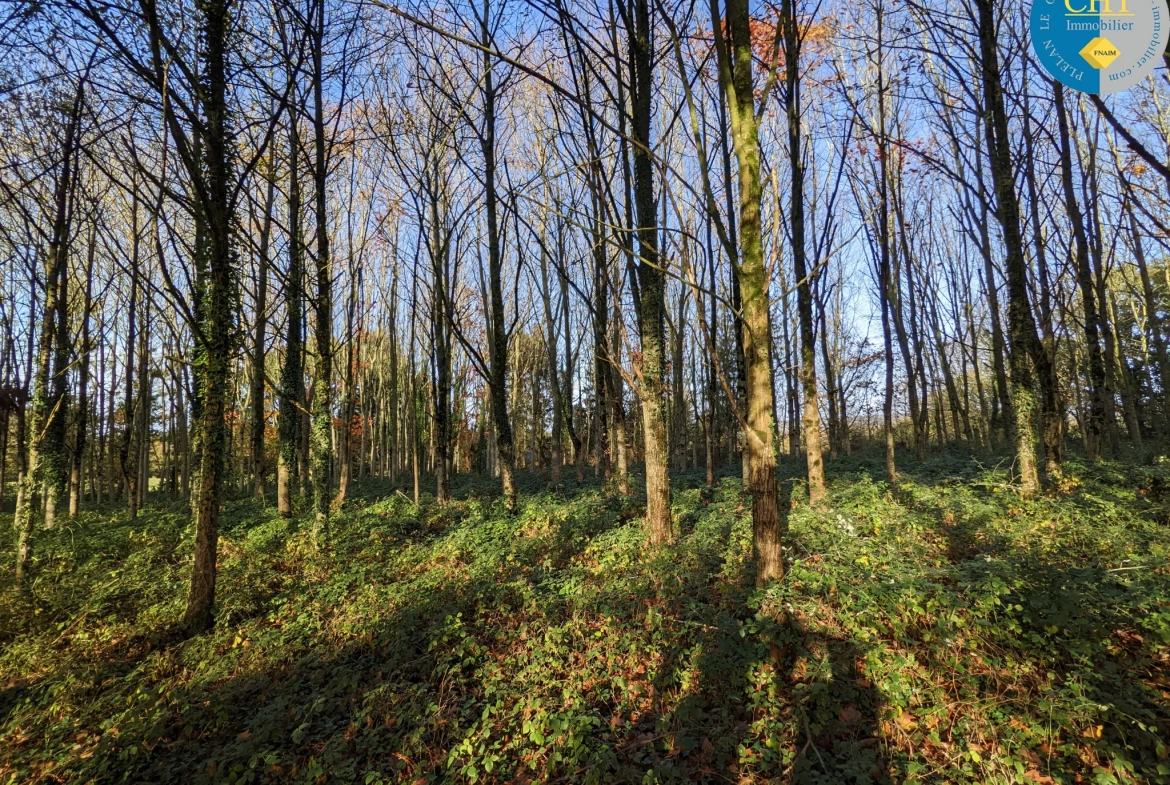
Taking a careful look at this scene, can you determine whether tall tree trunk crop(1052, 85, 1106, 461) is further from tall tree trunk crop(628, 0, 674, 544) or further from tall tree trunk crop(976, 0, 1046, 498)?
tall tree trunk crop(628, 0, 674, 544)

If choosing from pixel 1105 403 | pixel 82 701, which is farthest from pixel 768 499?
pixel 1105 403

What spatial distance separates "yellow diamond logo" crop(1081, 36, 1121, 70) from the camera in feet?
13.3

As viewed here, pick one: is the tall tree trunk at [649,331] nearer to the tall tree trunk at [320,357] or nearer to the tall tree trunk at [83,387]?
the tall tree trunk at [320,357]

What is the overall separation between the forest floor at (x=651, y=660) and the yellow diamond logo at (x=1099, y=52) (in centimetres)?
435

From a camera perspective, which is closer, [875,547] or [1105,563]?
[1105,563]

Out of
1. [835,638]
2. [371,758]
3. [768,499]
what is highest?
[768,499]

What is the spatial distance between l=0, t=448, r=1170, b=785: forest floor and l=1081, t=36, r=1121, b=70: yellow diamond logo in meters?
4.35

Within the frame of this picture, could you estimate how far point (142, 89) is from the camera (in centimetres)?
640

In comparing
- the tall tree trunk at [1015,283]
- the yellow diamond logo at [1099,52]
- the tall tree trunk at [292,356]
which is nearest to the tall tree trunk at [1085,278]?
the tall tree trunk at [1015,283]

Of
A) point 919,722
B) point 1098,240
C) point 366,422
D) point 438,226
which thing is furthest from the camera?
point 366,422

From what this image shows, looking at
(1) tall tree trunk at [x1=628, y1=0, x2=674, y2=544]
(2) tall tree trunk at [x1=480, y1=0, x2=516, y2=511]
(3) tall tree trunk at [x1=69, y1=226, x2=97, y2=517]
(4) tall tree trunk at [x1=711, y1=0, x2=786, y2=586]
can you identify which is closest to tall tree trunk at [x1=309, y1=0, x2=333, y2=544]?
(2) tall tree trunk at [x1=480, y1=0, x2=516, y2=511]

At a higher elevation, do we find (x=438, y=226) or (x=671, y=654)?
(x=438, y=226)

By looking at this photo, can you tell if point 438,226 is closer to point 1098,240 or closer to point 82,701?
point 82,701

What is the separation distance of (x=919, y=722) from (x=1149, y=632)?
175 cm
